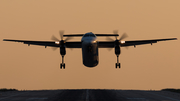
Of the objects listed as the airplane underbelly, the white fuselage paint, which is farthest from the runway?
the white fuselage paint

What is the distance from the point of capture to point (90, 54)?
33.9 meters

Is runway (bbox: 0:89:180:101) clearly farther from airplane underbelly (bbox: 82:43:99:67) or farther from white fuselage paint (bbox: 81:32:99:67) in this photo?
white fuselage paint (bbox: 81:32:99:67)

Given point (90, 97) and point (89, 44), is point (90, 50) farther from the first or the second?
point (90, 97)

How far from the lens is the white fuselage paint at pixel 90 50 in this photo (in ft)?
109

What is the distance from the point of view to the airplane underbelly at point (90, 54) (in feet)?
110

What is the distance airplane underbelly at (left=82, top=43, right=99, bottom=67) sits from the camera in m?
33.4

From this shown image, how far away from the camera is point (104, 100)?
24188mm

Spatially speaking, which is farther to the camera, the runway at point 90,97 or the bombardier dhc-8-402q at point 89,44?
the bombardier dhc-8-402q at point 89,44

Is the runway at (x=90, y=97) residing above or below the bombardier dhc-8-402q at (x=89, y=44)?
below

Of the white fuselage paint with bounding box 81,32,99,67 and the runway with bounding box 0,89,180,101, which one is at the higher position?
the white fuselage paint with bounding box 81,32,99,67

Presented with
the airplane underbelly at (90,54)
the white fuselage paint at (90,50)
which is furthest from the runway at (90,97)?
the white fuselage paint at (90,50)

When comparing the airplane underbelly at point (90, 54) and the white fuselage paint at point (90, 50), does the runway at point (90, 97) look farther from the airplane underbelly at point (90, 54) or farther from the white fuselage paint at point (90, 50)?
the white fuselage paint at point (90, 50)

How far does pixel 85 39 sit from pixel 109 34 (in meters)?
6.19

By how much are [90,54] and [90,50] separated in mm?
748
